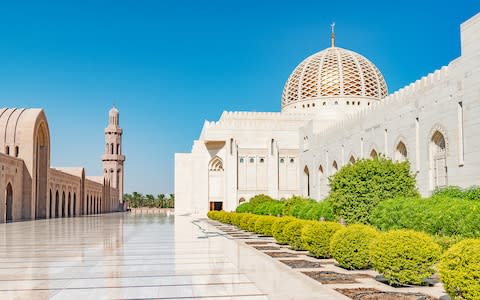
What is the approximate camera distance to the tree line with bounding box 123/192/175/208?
7306cm

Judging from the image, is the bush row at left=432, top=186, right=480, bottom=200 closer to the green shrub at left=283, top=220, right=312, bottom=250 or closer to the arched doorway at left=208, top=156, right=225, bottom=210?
the green shrub at left=283, top=220, right=312, bottom=250

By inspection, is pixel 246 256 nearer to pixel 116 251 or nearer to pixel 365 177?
pixel 116 251

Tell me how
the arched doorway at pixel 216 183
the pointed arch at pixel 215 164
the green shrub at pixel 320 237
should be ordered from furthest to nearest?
the pointed arch at pixel 215 164 < the arched doorway at pixel 216 183 < the green shrub at pixel 320 237

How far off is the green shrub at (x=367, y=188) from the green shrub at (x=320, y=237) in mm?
3900

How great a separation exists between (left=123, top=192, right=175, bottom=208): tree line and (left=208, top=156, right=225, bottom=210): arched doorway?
36.9m

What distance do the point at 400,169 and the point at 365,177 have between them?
3.37ft

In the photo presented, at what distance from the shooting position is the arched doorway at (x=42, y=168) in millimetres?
31312

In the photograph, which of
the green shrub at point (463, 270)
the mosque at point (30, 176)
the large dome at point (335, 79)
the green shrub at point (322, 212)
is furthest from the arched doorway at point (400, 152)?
the large dome at point (335, 79)

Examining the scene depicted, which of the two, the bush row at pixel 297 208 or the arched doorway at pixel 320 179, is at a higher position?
the arched doorway at pixel 320 179

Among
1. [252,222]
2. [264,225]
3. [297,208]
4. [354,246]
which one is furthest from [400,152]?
[354,246]

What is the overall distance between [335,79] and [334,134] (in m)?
13.3

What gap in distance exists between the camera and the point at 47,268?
7977 mm

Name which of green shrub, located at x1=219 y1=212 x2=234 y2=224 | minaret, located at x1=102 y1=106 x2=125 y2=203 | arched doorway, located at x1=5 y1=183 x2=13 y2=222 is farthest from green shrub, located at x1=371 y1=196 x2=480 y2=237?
minaret, located at x1=102 y1=106 x2=125 y2=203

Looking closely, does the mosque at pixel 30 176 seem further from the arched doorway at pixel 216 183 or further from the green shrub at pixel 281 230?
the green shrub at pixel 281 230
